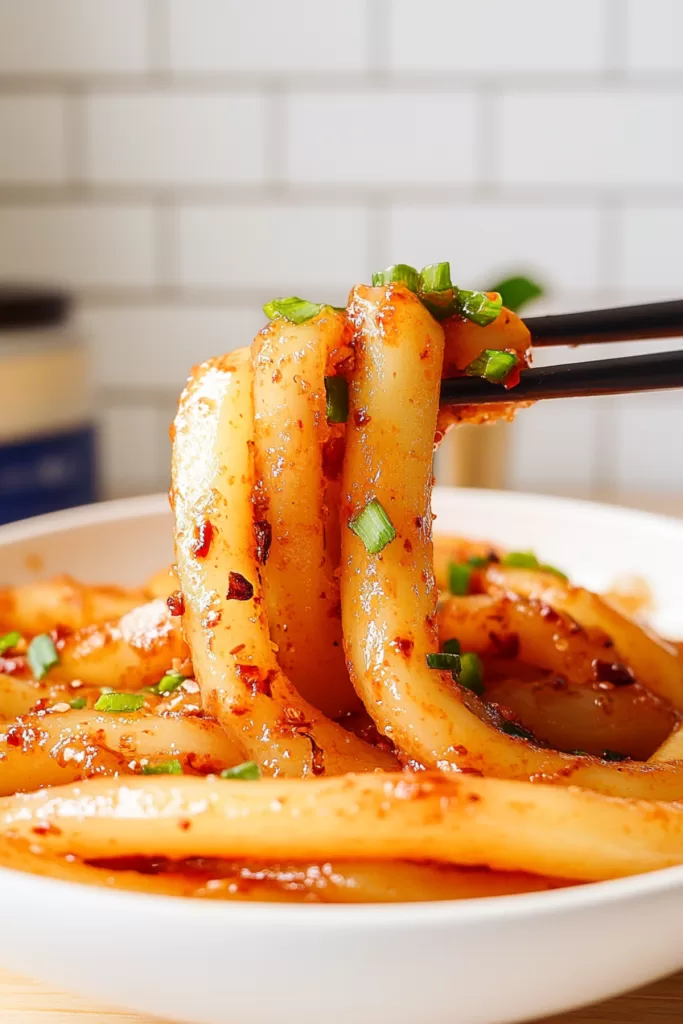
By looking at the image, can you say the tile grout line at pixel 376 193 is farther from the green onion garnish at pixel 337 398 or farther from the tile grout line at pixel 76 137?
the green onion garnish at pixel 337 398

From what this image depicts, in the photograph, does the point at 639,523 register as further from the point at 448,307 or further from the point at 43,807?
the point at 43,807

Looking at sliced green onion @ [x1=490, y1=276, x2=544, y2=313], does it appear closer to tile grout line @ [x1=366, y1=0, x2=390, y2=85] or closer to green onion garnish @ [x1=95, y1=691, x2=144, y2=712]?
tile grout line @ [x1=366, y1=0, x2=390, y2=85]

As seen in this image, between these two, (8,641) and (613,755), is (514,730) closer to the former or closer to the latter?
(613,755)

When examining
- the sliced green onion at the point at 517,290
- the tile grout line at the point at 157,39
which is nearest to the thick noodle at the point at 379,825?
the sliced green onion at the point at 517,290

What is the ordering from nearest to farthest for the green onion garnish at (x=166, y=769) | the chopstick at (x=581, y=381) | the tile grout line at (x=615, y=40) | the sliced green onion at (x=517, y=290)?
the green onion garnish at (x=166, y=769) → the chopstick at (x=581, y=381) → the sliced green onion at (x=517, y=290) → the tile grout line at (x=615, y=40)

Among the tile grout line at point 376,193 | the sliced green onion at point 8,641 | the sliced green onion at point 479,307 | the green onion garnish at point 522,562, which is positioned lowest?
the sliced green onion at point 8,641

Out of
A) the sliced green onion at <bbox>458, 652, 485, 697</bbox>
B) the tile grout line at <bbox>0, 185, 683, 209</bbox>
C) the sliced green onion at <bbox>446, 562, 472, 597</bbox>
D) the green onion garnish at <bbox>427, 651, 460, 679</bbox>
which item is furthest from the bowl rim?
the tile grout line at <bbox>0, 185, 683, 209</bbox>
